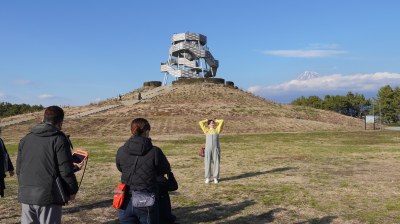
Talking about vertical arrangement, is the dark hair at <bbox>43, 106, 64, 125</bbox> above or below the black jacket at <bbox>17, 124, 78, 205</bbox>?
above

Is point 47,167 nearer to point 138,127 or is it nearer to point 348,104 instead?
point 138,127

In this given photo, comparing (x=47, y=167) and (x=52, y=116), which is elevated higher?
(x=52, y=116)

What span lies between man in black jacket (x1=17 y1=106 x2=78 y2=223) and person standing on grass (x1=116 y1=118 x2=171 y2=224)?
677 mm

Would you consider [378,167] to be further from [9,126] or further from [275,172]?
[9,126]

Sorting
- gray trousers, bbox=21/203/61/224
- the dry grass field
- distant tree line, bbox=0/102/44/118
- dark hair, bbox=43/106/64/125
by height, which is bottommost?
the dry grass field

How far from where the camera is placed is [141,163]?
16.4 feet

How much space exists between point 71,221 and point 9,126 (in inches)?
1435

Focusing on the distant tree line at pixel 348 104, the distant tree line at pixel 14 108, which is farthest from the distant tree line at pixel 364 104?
the distant tree line at pixel 14 108

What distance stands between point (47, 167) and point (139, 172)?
1.14 metres

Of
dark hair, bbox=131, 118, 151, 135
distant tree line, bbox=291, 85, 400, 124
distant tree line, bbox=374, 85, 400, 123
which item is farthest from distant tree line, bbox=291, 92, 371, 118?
dark hair, bbox=131, 118, 151, 135

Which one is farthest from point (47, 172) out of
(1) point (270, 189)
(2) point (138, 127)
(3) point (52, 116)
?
(1) point (270, 189)

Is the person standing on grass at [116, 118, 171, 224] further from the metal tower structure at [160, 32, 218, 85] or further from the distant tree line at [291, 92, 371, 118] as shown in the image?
the distant tree line at [291, 92, 371, 118]

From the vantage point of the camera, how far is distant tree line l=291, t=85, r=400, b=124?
269 feet

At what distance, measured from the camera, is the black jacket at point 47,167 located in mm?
4727
